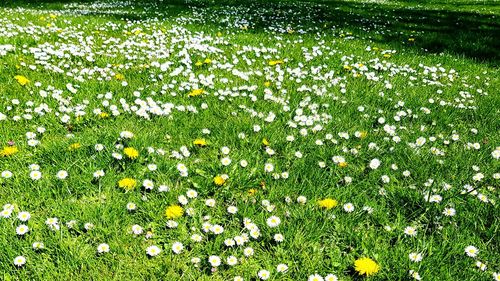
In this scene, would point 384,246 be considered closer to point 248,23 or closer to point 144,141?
point 144,141

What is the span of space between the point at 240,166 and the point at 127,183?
0.96m

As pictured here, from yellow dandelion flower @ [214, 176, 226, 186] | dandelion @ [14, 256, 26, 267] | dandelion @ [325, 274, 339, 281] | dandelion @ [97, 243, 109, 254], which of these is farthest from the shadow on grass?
dandelion @ [14, 256, 26, 267]

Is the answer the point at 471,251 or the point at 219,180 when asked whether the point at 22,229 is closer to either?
the point at 219,180

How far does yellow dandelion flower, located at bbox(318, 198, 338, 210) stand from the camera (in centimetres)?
280

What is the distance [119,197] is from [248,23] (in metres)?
7.69

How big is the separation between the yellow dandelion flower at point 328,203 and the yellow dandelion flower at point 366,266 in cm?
51

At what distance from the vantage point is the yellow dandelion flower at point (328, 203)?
2.80 metres

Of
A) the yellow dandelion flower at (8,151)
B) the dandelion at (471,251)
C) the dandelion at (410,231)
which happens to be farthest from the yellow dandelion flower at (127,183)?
the dandelion at (471,251)

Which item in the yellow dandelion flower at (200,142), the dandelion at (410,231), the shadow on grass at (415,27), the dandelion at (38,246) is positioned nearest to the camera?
the dandelion at (38,246)

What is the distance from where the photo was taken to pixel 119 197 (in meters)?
2.80

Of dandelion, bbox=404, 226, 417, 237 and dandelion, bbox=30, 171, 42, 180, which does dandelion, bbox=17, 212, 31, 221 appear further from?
dandelion, bbox=404, 226, 417, 237

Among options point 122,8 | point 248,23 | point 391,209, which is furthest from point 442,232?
point 122,8

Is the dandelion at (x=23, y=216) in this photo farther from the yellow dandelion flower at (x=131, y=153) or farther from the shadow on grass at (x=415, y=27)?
the shadow on grass at (x=415, y=27)

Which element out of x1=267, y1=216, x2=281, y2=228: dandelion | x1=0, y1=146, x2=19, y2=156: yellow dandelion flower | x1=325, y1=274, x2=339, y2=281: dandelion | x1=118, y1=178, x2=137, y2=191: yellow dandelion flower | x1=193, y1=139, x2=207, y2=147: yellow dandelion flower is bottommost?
x1=325, y1=274, x2=339, y2=281: dandelion
